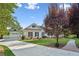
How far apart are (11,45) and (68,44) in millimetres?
652

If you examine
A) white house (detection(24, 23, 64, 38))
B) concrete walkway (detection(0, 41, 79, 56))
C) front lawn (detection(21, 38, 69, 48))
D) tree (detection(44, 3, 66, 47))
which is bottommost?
concrete walkway (detection(0, 41, 79, 56))

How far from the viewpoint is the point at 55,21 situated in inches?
123

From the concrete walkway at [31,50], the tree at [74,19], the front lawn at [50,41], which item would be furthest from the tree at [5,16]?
the tree at [74,19]

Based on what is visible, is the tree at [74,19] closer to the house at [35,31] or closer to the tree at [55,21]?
the tree at [55,21]

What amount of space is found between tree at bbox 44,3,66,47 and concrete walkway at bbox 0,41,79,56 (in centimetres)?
11

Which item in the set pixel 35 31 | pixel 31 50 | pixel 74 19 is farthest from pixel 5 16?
pixel 74 19

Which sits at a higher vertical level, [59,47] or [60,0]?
[60,0]

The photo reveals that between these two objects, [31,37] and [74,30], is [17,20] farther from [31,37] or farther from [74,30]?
[74,30]

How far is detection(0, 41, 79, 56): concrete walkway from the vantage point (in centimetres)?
307

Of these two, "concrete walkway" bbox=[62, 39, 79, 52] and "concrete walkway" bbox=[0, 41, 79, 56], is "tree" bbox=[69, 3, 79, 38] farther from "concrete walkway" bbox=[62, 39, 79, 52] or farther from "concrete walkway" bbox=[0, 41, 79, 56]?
"concrete walkway" bbox=[0, 41, 79, 56]

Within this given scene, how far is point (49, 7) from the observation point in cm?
308

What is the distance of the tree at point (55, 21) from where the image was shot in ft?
10.2

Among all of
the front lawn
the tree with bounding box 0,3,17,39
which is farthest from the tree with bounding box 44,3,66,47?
the tree with bounding box 0,3,17,39

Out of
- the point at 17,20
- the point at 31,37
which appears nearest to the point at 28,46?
the point at 31,37
